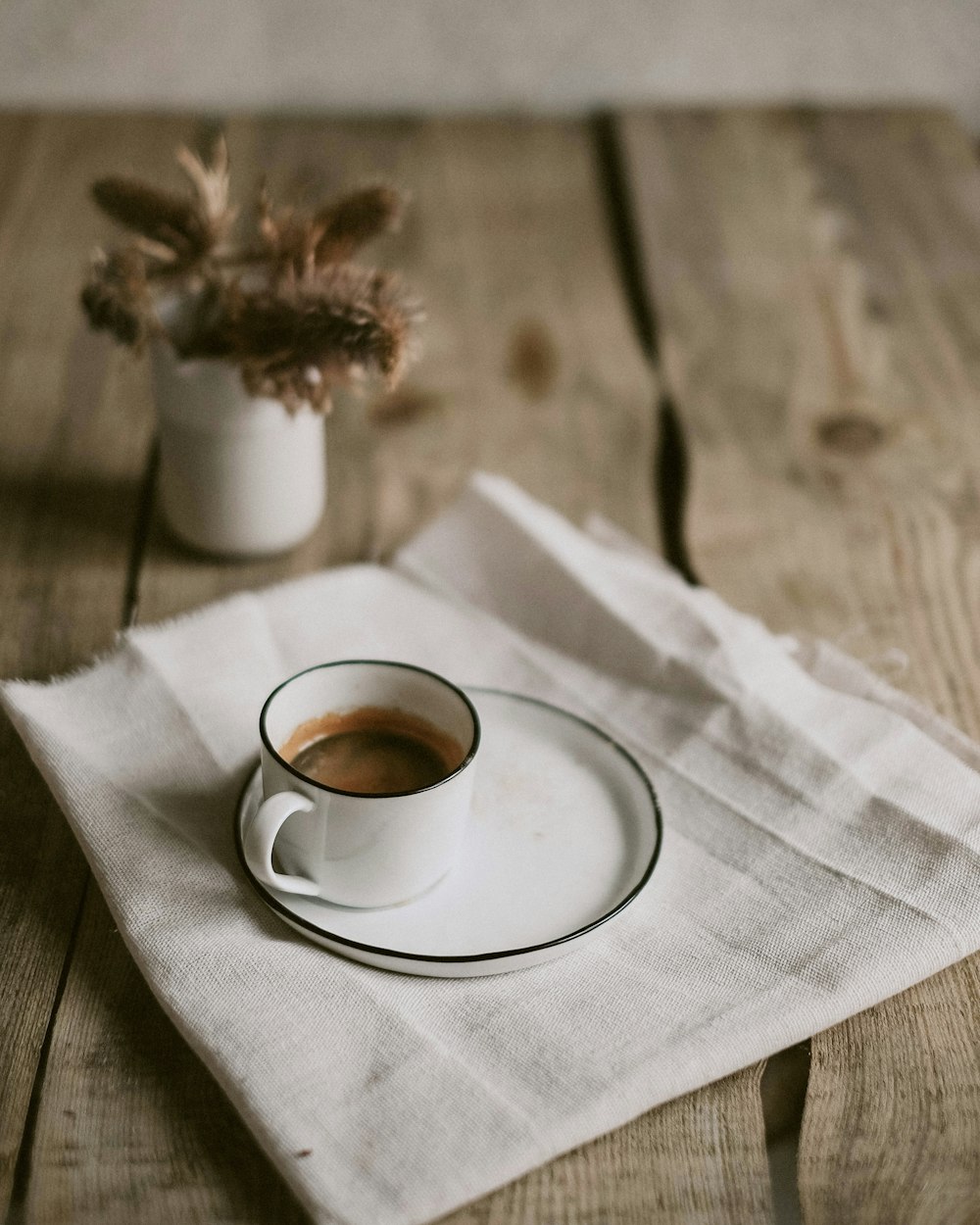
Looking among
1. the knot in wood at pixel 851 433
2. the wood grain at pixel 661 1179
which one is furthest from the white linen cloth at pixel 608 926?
the knot in wood at pixel 851 433

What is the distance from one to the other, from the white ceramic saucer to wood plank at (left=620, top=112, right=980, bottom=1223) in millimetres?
140

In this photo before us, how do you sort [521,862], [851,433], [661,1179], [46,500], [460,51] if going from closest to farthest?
1. [661,1179]
2. [521,862]
3. [46,500]
4. [851,433]
5. [460,51]

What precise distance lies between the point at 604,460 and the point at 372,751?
488 mm

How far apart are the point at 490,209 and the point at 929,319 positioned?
0.53 m

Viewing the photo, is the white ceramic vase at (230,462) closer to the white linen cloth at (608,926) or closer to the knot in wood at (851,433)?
the white linen cloth at (608,926)

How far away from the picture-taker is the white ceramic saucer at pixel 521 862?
23.9 inches

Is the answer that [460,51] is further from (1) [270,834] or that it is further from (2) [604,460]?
(1) [270,834]

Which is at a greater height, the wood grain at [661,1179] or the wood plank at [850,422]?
the wood plank at [850,422]

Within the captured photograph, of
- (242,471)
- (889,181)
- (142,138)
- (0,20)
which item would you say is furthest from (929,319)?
(0,20)

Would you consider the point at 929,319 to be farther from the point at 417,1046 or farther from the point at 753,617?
the point at 417,1046

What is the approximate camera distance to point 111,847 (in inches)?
25.9

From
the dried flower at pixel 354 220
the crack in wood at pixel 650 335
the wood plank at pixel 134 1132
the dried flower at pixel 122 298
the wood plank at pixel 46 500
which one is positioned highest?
the dried flower at pixel 354 220

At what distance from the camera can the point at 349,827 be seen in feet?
1.95

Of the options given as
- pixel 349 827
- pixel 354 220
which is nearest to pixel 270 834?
pixel 349 827
